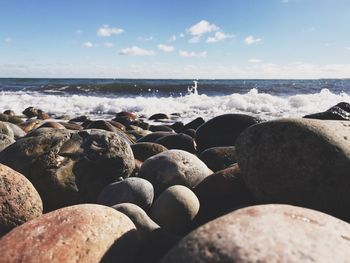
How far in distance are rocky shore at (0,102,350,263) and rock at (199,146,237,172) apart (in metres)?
0.04

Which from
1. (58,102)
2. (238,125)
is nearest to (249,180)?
(238,125)

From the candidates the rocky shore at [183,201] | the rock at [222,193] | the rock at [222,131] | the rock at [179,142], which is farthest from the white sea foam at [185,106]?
the rock at [222,193]

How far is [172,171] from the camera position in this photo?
4273 mm

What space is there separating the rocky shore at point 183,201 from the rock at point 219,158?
0.13 ft

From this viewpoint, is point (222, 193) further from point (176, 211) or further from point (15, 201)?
point (15, 201)

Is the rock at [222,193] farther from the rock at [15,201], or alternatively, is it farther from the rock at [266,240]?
the rock at [266,240]

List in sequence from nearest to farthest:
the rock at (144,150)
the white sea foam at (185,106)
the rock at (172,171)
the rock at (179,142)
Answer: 1. the rock at (172,171)
2. the rock at (144,150)
3. the rock at (179,142)
4. the white sea foam at (185,106)

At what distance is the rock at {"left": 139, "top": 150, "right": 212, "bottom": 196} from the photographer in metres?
4.22

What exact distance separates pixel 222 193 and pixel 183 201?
505 millimetres

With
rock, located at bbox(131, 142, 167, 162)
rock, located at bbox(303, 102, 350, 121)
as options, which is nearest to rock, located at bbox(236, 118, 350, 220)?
rock, located at bbox(131, 142, 167, 162)

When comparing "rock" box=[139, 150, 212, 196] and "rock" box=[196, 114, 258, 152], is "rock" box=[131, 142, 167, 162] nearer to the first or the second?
"rock" box=[139, 150, 212, 196]

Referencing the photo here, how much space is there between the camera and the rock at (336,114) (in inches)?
264

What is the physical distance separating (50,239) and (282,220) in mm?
1333

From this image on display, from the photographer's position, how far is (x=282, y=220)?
6.36 ft
